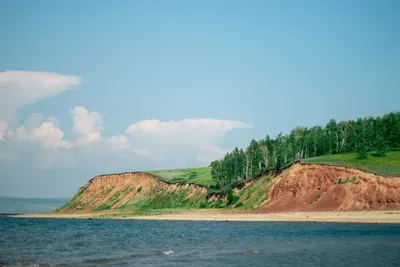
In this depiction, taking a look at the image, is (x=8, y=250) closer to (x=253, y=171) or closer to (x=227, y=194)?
(x=227, y=194)

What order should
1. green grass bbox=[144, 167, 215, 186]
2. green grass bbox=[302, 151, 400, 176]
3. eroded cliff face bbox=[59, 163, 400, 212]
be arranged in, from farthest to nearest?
1. green grass bbox=[144, 167, 215, 186]
2. green grass bbox=[302, 151, 400, 176]
3. eroded cliff face bbox=[59, 163, 400, 212]

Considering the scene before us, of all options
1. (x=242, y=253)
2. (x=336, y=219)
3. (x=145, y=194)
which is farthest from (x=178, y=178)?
(x=242, y=253)

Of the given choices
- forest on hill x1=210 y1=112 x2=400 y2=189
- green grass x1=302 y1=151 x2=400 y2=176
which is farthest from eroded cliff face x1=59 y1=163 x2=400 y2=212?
forest on hill x1=210 y1=112 x2=400 y2=189

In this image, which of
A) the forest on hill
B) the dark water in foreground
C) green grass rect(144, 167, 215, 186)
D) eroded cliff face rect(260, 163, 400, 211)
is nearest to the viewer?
the dark water in foreground

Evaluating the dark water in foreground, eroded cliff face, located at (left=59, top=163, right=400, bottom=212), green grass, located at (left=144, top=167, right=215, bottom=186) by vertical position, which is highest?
green grass, located at (left=144, top=167, right=215, bottom=186)

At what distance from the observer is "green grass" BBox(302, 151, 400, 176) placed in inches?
3127

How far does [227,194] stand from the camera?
107 meters

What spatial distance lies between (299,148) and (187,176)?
1531 inches

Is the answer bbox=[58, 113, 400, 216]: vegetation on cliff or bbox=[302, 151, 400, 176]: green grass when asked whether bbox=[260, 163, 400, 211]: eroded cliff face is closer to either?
bbox=[58, 113, 400, 216]: vegetation on cliff

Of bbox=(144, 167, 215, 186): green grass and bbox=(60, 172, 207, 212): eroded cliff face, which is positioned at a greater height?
bbox=(144, 167, 215, 186): green grass

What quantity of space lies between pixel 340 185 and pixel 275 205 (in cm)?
1380

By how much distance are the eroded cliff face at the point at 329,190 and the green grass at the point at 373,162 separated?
5.99 feet

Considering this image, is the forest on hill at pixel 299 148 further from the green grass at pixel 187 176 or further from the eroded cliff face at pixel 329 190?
the eroded cliff face at pixel 329 190

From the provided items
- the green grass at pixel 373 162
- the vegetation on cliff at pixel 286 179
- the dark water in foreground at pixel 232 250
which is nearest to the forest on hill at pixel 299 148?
the vegetation on cliff at pixel 286 179
